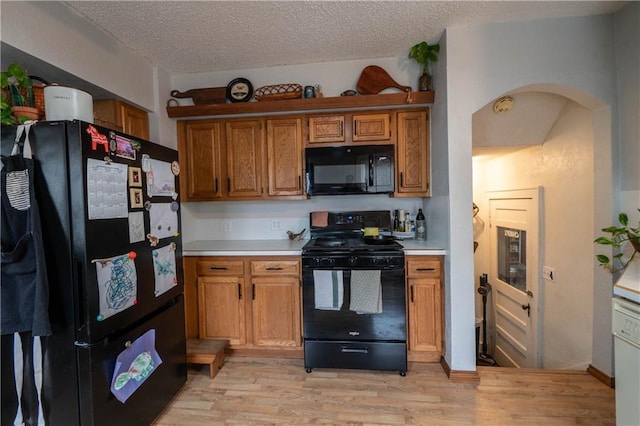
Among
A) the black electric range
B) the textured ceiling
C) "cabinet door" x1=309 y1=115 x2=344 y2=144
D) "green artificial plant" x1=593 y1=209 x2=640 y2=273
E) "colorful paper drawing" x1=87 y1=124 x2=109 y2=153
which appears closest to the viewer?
"colorful paper drawing" x1=87 y1=124 x2=109 y2=153

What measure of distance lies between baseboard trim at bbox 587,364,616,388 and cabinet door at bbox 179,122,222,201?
3320 mm

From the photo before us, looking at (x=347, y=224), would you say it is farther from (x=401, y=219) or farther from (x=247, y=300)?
(x=247, y=300)

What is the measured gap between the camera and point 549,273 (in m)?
2.52

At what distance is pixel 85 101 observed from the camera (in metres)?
1.36

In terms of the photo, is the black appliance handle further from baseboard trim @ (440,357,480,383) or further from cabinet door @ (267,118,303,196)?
baseboard trim @ (440,357,480,383)

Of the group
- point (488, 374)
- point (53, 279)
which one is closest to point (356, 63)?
point (53, 279)

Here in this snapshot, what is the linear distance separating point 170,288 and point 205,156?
1.35 meters

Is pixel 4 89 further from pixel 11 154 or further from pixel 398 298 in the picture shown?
pixel 398 298

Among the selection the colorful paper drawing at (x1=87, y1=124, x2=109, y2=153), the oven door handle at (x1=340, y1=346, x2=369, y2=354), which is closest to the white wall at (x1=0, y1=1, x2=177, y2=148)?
the colorful paper drawing at (x1=87, y1=124, x2=109, y2=153)

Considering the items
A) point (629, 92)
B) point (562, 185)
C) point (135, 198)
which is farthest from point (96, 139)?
point (562, 185)

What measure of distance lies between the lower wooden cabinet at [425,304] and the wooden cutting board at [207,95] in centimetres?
222

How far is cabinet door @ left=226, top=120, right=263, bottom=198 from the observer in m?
2.59

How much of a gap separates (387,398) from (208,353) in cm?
137

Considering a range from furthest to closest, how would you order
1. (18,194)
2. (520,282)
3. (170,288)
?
1. (520,282)
2. (170,288)
3. (18,194)
